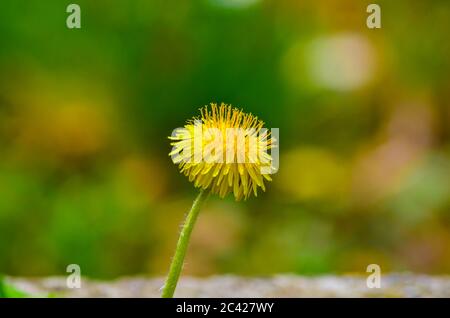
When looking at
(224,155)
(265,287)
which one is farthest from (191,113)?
(224,155)

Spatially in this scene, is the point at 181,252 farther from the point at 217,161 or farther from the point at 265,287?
the point at 265,287

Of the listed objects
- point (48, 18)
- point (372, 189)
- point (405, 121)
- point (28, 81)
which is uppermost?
point (48, 18)

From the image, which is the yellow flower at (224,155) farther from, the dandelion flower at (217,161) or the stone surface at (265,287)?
the stone surface at (265,287)

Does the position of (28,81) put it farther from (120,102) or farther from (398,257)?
(398,257)

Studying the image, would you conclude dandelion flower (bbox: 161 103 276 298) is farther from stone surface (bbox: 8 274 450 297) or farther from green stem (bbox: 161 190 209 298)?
stone surface (bbox: 8 274 450 297)

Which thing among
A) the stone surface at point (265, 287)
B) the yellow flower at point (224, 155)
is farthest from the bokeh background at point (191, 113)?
the yellow flower at point (224, 155)
